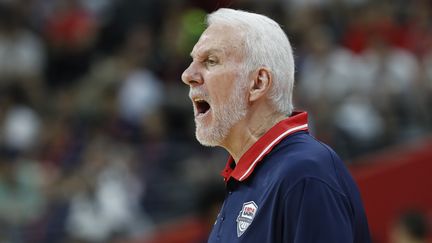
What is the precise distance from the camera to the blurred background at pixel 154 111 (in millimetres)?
9477

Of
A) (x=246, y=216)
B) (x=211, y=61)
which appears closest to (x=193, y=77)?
(x=211, y=61)

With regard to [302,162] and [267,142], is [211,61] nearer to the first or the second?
[267,142]

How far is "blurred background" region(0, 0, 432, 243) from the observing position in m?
9.48

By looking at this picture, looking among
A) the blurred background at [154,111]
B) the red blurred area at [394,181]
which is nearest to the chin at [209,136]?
the blurred background at [154,111]

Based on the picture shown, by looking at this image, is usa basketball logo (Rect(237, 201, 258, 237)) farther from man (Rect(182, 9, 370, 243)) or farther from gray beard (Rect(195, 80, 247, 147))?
gray beard (Rect(195, 80, 247, 147))

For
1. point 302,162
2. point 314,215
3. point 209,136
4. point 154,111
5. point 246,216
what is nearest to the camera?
→ point 314,215

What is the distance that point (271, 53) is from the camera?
3.02 m

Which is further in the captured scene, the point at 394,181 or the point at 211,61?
the point at 394,181

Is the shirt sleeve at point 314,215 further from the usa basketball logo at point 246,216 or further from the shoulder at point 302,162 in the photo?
the usa basketball logo at point 246,216

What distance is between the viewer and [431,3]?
12281 millimetres

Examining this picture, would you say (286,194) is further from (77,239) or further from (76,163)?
(76,163)

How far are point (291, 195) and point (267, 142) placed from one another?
35 cm

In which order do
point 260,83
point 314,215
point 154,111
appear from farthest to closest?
point 154,111 < point 260,83 < point 314,215

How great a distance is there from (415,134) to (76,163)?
12.1ft
